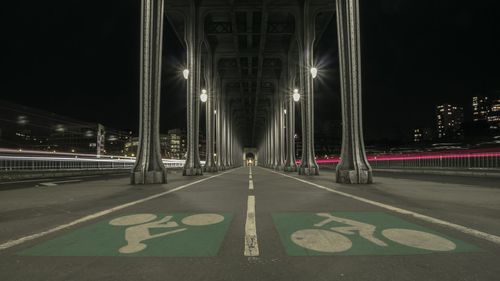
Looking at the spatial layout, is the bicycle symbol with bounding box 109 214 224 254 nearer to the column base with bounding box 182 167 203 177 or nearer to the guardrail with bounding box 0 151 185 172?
the column base with bounding box 182 167 203 177

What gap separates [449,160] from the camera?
26.5 m

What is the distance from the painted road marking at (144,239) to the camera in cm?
371

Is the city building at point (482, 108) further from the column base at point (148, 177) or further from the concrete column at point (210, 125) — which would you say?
the column base at point (148, 177)

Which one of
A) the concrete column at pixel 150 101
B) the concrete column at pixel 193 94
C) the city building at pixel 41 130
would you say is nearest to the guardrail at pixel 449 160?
the concrete column at pixel 193 94

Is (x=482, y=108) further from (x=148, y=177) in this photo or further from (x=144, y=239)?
(x=144, y=239)

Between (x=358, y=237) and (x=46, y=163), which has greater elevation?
(x=46, y=163)

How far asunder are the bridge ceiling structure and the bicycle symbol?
29185 millimetres

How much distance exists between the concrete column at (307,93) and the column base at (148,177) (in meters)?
13.4

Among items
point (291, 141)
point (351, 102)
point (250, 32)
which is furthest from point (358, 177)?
point (250, 32)

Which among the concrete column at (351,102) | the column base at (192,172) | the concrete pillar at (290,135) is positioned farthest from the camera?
the concrete pillar at (290,135)

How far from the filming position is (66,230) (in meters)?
4.85

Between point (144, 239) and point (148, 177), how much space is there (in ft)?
35.0

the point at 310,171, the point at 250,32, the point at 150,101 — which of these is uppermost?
the point at 250,32

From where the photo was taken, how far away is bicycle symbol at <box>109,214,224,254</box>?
4004mm
